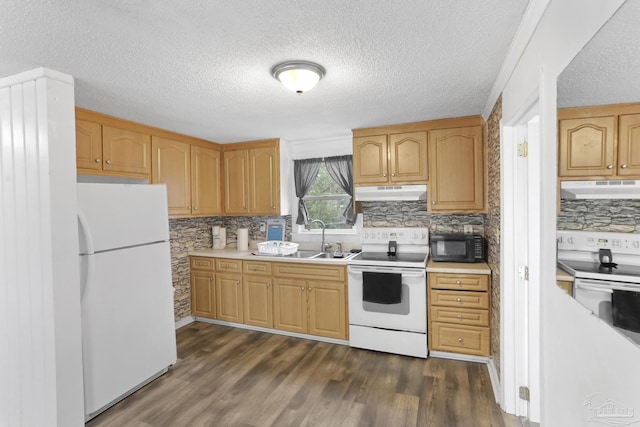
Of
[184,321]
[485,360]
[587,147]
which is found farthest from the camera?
[184,321]

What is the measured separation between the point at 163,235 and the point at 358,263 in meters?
1.81

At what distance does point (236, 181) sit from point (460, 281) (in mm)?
2853

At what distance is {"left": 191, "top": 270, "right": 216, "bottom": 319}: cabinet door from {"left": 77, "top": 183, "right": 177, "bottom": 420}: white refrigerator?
3.14 feet

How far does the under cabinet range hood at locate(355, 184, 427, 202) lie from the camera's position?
10.5 ft

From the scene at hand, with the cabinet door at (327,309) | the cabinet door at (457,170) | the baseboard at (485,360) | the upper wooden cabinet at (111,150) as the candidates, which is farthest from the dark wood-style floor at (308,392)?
→ the upper wooden cabinet at (111,150)

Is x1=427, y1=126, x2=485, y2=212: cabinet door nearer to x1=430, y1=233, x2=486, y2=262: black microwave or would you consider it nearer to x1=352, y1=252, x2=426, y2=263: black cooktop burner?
x1=430, y1=233, x2=486, y2=262: black microwave

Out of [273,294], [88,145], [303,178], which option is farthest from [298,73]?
[273,294]

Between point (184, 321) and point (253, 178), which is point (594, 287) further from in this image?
point (184, 321)

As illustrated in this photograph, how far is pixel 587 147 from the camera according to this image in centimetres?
91

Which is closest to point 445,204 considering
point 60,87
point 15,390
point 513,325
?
point 513,325

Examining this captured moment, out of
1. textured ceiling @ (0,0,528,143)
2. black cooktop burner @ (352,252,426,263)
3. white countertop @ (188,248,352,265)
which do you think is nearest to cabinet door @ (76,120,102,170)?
textured ceiling @ (0,0,528,143)

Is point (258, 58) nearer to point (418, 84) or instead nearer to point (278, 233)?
point (418, 84)

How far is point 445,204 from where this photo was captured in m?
3.11

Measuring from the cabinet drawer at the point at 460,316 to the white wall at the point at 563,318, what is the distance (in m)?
1.47
